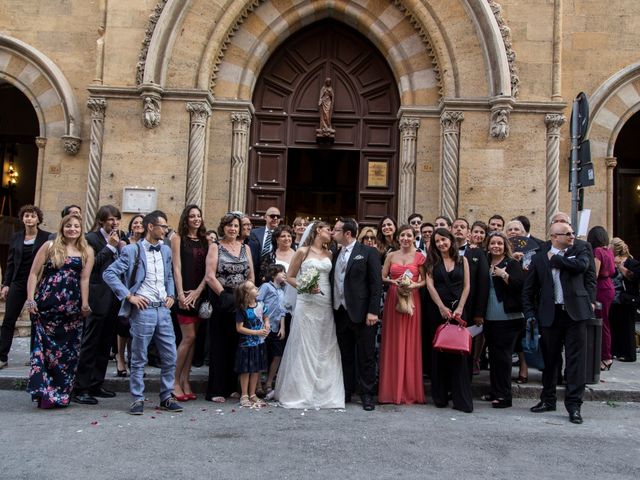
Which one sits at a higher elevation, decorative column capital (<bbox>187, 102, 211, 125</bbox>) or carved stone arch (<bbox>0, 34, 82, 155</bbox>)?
carved stone arch (<bbox>0, 34, 82, 155</bbox>)

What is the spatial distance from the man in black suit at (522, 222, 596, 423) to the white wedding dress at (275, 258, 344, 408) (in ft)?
7.51

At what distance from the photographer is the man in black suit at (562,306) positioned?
6504 mm

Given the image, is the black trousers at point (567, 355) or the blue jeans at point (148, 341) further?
the black trousers at point (567, 355)

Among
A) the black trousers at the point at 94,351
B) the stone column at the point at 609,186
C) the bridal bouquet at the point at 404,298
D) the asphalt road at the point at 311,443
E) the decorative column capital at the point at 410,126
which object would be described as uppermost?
the decorative column capital at the point at 410,126

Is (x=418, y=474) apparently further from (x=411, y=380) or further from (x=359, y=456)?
(x=411, y=380)

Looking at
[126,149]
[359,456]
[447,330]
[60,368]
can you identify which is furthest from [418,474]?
[126,149]

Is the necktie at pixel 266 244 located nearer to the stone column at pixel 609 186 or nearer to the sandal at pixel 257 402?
the sandal at pixel 257 402

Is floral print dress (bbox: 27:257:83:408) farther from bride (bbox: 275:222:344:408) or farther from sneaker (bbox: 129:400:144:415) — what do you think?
bride (bbox: 275:222:344:408)

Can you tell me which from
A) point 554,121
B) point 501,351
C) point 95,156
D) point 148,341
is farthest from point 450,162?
point 148,341

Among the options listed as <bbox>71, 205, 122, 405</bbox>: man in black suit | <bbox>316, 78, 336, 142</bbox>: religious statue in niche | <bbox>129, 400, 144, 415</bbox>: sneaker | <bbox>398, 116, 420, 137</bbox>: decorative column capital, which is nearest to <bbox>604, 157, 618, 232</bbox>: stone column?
<bbox>398, 116, 420, 137</bbox>: decorative column capital

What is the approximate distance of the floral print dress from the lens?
6.39 m

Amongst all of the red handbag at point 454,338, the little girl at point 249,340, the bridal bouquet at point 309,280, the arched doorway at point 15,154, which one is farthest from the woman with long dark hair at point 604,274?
the arched doorway at point 15,154

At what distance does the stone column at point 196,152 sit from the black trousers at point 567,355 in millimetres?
6879

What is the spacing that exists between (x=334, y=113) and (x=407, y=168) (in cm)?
204
